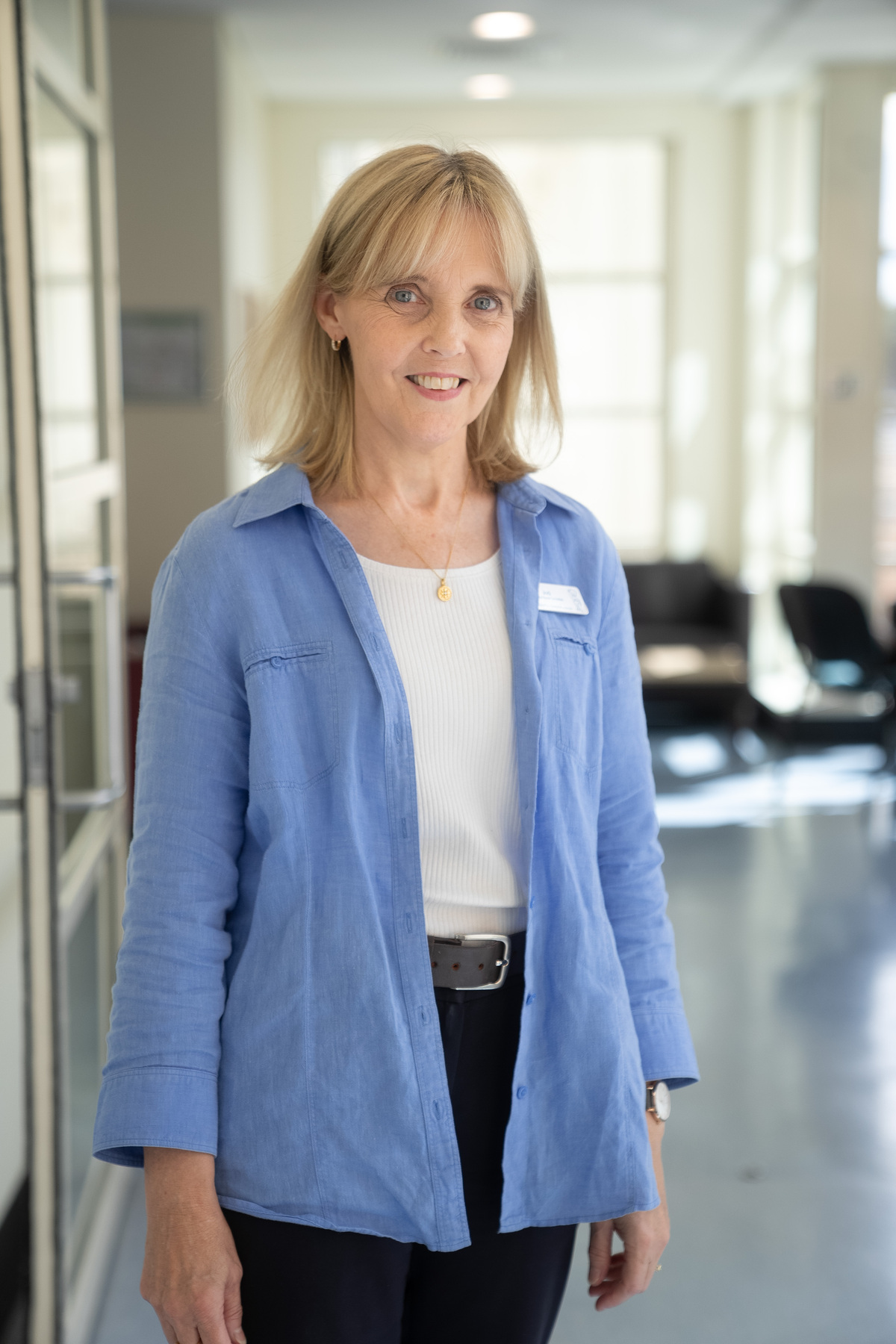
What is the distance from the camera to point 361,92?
7.24 meters

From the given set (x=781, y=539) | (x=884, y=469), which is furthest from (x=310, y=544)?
(x=781, y=539)

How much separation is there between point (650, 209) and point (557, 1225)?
298 inches

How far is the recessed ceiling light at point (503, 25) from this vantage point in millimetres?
5590

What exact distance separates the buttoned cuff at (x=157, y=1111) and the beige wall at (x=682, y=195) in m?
7.11

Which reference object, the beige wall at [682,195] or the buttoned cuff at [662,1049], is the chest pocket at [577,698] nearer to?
the buttoned cuff at [662,1049]

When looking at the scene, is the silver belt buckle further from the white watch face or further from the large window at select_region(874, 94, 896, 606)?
the large window at select_region(874, 94, 896, 606)

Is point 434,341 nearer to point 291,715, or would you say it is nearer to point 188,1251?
point 291,715

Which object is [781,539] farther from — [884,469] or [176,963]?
[176,963]

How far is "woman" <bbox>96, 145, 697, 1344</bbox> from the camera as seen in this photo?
1.05m

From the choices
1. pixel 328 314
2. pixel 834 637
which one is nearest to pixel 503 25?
pixel 834 637

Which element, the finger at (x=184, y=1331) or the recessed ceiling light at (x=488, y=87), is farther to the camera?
the recessed ceiling light at (x=488, y=87)

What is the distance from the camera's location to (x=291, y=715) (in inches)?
41.8

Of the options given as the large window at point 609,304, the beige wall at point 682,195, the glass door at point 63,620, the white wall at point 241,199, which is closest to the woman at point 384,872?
the glass door at point 63,620

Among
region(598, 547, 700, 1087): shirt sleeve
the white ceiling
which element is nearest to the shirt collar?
region(598, 547, 700, 1087): shirt sleeve
